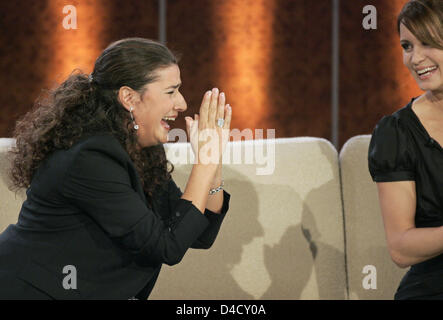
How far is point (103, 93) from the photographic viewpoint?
4.58ft

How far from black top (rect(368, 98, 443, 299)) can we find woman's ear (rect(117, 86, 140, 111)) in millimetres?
617

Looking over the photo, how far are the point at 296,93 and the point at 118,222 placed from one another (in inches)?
74.4

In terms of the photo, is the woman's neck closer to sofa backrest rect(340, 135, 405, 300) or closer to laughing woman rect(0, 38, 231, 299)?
sofa backrest rect(340, 135, 405, 300)

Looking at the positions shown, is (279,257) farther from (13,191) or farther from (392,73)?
(392,73)

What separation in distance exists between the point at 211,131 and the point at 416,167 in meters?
0.52

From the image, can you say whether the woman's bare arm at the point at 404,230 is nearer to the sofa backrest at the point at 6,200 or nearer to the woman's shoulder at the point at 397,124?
the woman's shoulder at the point at 397,124

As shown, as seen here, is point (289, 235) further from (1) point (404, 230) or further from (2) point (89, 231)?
(2) point (89, 231)

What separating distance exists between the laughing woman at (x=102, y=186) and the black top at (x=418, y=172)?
1.34 ft

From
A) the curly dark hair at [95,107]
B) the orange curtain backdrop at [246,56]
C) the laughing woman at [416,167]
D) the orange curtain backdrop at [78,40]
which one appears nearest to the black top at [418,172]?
the laughing woman at [416,167]

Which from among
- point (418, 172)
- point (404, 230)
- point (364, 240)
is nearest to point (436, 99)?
point (418, 172)

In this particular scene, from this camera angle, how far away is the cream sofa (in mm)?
1795

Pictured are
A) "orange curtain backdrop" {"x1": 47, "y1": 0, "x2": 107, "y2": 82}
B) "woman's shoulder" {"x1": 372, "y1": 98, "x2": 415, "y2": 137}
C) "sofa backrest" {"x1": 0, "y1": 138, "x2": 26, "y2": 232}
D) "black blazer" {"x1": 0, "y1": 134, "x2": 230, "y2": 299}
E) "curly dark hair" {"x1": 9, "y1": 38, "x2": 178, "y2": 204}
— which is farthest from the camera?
"orange curtain backdrop" {"x1": 47, "y1": 0, "x2": 107, "y2": 82}

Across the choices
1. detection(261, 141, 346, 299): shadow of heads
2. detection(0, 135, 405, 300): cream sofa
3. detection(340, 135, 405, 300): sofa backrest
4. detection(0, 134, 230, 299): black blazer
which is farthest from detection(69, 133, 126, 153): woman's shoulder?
detection(340, 135, 405, 300): sofa backrest

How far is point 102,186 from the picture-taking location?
3.98 ft
